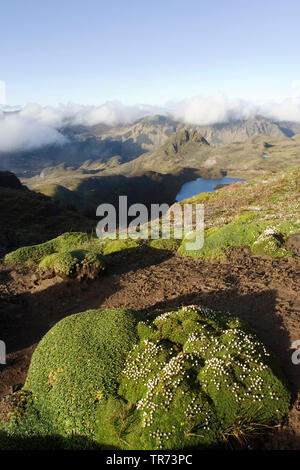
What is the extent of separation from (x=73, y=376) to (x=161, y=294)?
21.6 ft

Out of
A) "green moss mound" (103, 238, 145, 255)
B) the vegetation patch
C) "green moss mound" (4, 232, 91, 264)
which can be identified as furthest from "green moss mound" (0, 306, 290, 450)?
"green moss mound" (4, 232, 91, 264)

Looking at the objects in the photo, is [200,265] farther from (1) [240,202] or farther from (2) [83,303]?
(1) [240,202]

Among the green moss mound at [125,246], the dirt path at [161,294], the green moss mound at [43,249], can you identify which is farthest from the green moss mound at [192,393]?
the green moss mound at [43,249]

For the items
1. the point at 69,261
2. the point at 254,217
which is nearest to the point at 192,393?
the point at 69,261

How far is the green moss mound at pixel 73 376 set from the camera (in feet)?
20.4

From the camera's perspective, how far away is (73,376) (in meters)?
6.86

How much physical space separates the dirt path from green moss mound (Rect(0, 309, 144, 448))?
190 cm

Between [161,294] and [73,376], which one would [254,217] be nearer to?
[161,294]

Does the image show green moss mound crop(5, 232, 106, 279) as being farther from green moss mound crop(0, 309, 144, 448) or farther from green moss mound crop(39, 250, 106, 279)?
green moss mound crop(0, 309, 144, 448)

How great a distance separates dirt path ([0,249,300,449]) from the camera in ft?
A: 30.3

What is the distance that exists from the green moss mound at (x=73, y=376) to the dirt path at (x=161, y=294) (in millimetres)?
1897

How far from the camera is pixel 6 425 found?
650 cm

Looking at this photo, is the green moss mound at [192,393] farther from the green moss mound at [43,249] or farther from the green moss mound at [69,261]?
the green moss mound at [43,249]
